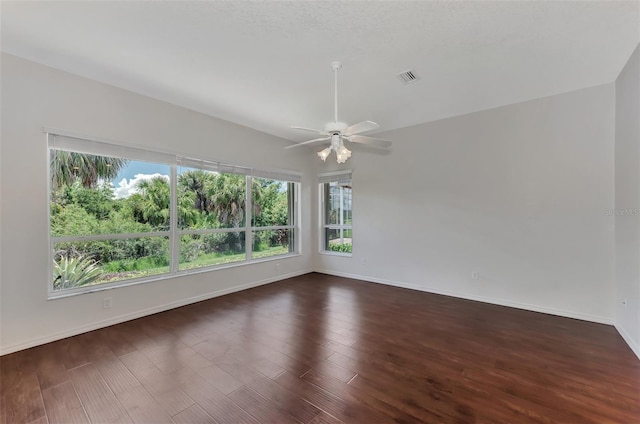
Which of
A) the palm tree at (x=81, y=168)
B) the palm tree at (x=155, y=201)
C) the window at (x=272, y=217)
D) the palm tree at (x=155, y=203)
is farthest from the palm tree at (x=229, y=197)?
the palm tree at (x=81, y=168)

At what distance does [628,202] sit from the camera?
2.90 m

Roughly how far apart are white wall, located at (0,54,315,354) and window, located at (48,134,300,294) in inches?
5.9

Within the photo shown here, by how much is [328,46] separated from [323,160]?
3.95 feet

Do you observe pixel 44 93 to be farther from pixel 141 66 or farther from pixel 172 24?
pixel 172 24

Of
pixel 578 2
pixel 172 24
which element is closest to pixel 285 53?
pixel 172 24

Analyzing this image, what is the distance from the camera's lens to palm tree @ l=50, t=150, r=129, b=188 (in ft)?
10.1

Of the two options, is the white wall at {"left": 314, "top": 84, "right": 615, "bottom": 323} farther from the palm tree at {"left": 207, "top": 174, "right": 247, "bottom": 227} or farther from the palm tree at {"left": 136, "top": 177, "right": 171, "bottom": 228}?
the palm tree at {"left": 136, "top": 177, "right": 171, "bottom": 228}

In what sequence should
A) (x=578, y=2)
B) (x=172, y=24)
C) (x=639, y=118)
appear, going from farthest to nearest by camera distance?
(x=639, y=118), (x=172, y=24), (x=578, y=2)

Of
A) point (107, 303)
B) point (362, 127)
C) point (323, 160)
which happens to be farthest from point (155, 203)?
point (362, 127)

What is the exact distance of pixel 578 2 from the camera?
2.08 meters

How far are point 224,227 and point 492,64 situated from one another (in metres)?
4.48

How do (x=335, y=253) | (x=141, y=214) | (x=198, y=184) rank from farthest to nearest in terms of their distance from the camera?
(x=335, y=253)
(x=198, y=184)
(x=141, y=214)

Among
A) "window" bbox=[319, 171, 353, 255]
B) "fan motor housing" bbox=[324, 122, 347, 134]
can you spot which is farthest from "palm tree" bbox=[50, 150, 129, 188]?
"window" bbox=[319, 171, 353, 255]

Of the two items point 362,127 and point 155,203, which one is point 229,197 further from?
point 362,127
